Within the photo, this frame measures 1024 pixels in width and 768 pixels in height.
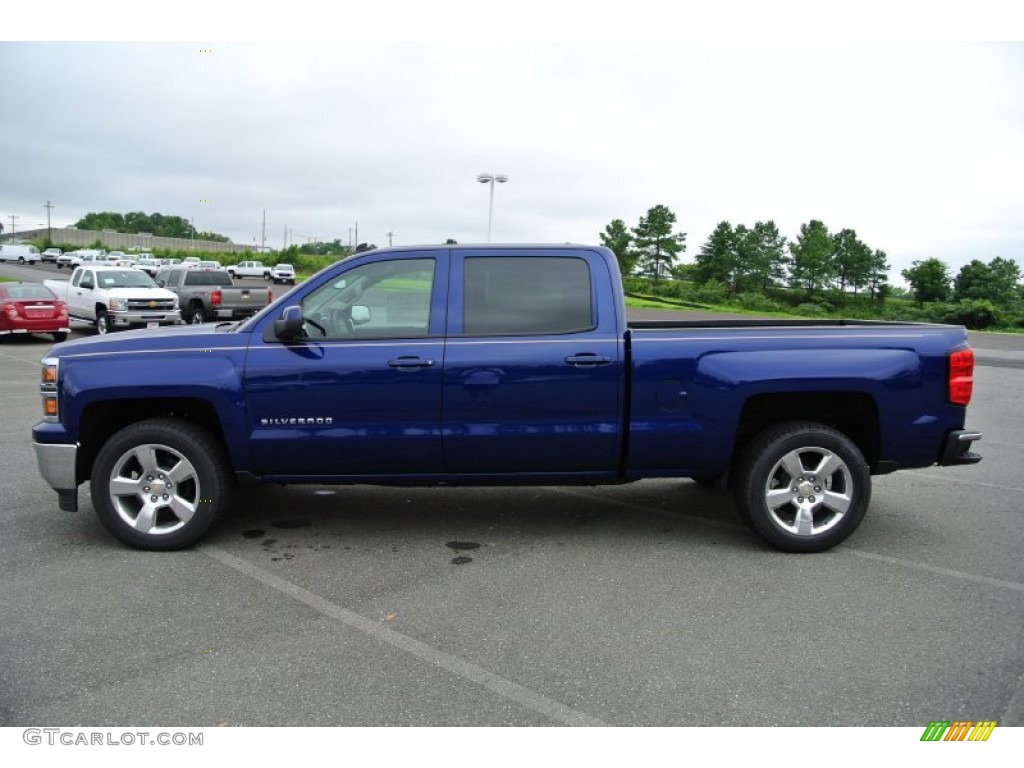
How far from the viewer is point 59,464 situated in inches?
195

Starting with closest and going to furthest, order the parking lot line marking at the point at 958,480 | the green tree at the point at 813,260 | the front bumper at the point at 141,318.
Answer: the parking lot line marking at the point at 958,480 → the front bumper at the point at 141,318 → the green tree at the point at 813,260

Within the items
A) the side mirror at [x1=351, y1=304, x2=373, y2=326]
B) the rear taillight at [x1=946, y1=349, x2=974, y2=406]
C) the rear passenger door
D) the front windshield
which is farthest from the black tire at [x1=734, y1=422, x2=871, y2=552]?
the front windshield

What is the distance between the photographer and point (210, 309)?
75.6ft

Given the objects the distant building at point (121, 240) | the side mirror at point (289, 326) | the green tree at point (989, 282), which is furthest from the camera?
the distant building at point (121, 240)

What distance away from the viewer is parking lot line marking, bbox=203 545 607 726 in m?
3.15

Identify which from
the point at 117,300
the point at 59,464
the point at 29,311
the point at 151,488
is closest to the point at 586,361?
the point at 151,488

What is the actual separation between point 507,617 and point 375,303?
83.9 inches

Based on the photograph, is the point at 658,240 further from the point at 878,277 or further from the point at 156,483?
the point at 156,483

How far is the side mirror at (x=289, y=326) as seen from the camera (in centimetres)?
477

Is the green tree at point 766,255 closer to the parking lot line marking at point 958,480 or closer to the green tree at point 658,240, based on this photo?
the green tree at point 658,240

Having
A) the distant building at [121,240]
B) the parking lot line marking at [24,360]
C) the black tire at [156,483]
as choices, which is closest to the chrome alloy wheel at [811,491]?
the black tire at [156,483]

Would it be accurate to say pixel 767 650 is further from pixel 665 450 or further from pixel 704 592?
pixel 665 450

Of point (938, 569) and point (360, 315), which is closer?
point (938, 569)

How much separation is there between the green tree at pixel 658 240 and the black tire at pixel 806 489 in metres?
79.3
